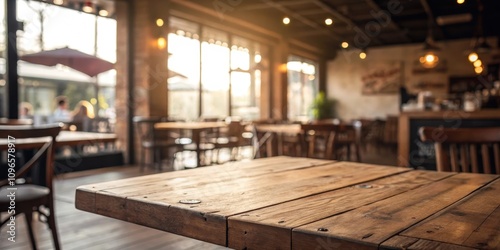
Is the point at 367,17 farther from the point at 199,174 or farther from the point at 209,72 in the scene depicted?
the point at 199,174

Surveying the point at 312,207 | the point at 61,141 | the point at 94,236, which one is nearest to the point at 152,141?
the point at 61,141

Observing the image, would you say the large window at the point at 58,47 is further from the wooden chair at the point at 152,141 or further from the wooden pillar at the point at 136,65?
the wooden chair at the point at 152,141

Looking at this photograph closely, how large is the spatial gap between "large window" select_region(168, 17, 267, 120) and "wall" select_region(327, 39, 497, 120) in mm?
3869

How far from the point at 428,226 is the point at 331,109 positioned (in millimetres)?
12446

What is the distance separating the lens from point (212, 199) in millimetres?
1007

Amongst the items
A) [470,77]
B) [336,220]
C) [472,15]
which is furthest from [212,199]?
[470,77]

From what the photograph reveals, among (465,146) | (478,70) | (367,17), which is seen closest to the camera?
(465,146)

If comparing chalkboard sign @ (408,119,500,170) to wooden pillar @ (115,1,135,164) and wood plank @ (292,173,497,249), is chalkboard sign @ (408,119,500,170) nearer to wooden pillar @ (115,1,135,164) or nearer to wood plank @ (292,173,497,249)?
wood plank @ (292,173,497,249)

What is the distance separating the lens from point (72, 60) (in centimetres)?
594

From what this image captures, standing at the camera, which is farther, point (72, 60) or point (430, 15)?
point (430, 15)

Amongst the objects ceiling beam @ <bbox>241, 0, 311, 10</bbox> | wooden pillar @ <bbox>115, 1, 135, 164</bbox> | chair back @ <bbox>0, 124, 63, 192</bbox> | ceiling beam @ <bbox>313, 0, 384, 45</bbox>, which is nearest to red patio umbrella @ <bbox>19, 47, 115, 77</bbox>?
wooden pillar @ <bbox>115, 1, 135, 164</bbox>

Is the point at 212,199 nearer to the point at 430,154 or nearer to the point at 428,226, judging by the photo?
the point at 428,226

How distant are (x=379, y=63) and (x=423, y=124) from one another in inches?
306

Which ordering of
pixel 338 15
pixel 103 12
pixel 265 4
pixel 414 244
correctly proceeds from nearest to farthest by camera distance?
pixel 414 244, pixel 103 12, pixel 265 4, pixel 338 15
